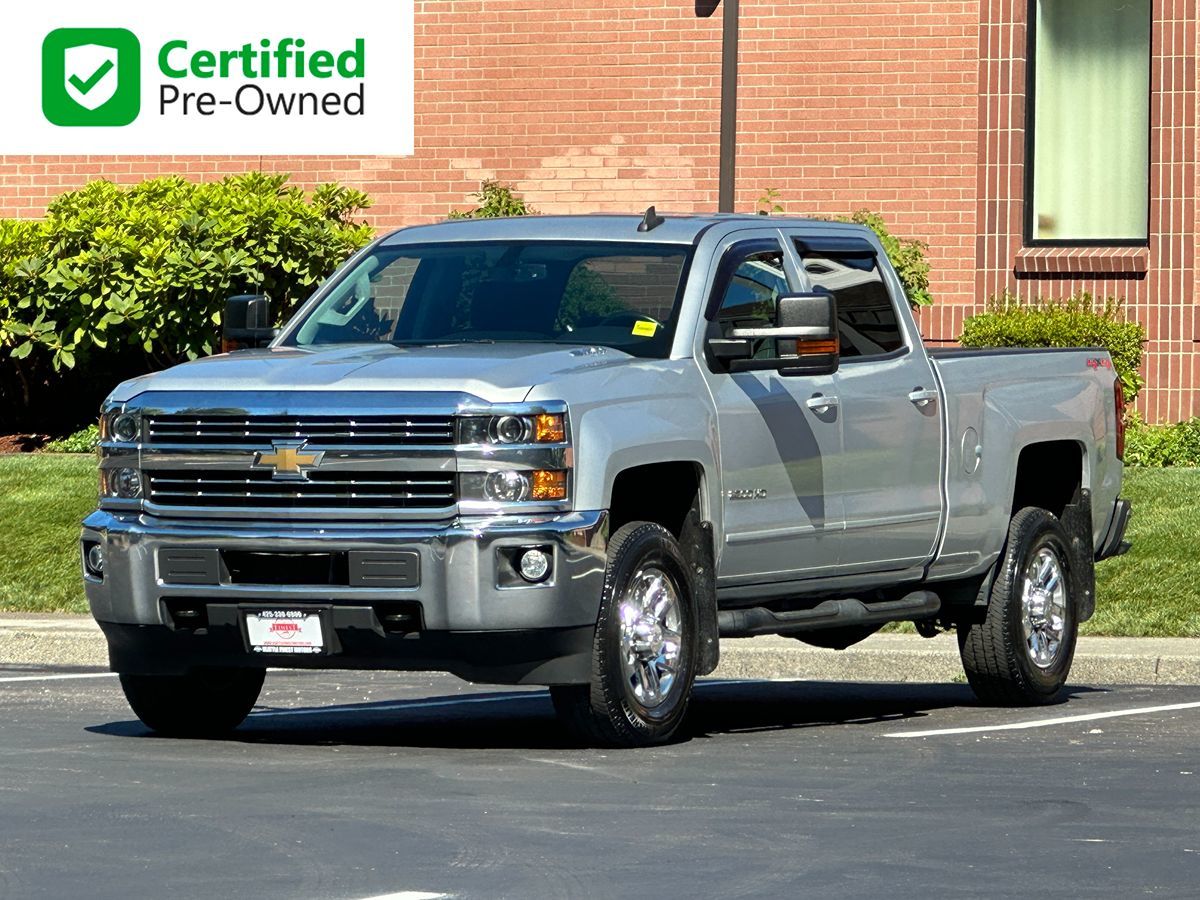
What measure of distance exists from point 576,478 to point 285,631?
1215 millimetres

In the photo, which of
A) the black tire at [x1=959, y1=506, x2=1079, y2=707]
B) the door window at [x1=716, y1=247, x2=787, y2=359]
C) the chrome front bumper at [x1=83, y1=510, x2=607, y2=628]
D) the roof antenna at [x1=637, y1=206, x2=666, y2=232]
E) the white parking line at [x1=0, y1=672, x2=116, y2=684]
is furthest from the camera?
the white parking line at [x1=0, y1=672, x2=116, y2=684]

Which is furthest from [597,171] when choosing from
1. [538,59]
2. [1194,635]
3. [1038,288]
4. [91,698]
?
[91,698]

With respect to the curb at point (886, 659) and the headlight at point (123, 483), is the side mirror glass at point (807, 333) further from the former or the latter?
the curb at point (886, 659)

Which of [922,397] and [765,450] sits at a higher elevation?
[922,397]

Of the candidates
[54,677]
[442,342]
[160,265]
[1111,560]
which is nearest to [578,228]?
[442,342]

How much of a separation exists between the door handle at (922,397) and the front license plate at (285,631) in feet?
10.5

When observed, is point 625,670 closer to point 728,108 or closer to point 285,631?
point 285,631

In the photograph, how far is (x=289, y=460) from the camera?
9.76 m

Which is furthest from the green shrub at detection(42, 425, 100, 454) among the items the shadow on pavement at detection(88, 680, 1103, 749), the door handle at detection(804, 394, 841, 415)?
the door handle at detection(804, 394, 841, 415)

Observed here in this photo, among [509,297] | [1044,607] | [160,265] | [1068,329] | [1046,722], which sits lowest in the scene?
[1046,722]

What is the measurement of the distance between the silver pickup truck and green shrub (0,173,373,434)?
11082mm

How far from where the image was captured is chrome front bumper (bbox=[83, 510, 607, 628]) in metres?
9.54

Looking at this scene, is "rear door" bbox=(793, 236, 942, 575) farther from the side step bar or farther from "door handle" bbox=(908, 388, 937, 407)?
the side step bar

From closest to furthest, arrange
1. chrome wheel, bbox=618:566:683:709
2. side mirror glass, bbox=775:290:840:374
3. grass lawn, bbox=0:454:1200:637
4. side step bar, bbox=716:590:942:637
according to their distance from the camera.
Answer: chrome wheel, bbox=618:566:683:709 < side mirror glass, bbox=775:290:840:374 < side step bar, bbox=716:590:942:637 < grass lawn, bbox=0:454:1200:637
